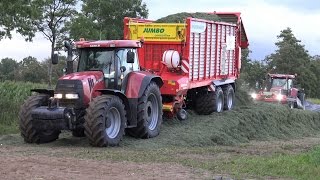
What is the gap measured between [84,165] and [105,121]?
2962 millimetres

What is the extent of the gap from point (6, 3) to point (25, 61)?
46276 mm

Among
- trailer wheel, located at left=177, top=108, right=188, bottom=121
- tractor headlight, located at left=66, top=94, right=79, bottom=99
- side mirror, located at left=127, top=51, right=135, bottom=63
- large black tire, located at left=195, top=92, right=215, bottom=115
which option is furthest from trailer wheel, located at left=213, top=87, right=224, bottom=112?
tractor headlight, located at left=66, top=94, right=79, bottom=99

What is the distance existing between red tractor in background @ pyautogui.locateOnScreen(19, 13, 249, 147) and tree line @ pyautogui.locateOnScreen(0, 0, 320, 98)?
5112 mm

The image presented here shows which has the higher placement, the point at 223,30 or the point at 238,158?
Answer: the point at 223,30

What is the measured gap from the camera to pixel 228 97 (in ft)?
61.2

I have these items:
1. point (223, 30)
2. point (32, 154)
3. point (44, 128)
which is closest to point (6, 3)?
point (223, 30)

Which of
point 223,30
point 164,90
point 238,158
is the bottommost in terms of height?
point 238,158

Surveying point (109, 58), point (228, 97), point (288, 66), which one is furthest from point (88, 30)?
point (288, 66)

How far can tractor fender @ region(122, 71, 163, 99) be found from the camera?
1281 centimetres

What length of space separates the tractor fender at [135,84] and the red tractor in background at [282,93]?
16.7 m

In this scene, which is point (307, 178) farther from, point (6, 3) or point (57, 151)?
point (6, 3)

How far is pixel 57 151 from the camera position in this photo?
10922 millimetres

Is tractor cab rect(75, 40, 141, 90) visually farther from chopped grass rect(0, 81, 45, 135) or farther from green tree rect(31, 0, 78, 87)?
green tree rect(31, 0, 78, 87)

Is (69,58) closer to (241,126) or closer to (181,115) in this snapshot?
(181,115)
